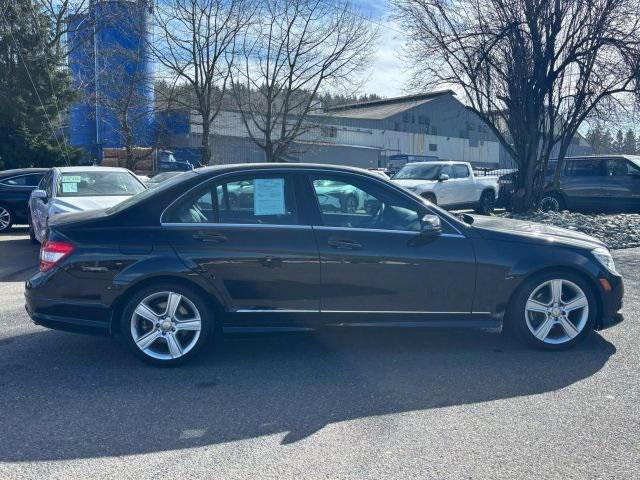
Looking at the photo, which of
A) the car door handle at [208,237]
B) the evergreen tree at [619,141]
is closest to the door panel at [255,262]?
the car door handle at [208,237]

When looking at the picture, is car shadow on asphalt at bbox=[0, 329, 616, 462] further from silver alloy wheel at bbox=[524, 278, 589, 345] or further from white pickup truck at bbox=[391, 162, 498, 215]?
white pickup truck at bbox=[391, 162, 498, 215]

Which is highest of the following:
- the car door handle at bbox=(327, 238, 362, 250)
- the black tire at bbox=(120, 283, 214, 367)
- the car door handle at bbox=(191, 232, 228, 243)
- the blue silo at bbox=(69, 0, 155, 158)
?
the blue silo at bbox=(69, 0, 155, 158)

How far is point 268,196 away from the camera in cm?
531

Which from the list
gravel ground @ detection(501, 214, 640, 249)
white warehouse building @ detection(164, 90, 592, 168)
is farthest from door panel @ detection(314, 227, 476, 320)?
white warehouse building @ detection(164, 90, 592, 168)

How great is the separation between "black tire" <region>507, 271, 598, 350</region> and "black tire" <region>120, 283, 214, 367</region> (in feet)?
8.32

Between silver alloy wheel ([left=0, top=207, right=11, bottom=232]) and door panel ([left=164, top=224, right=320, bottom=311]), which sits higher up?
door panel ([left=164, top=224, right=320, bottom=311])

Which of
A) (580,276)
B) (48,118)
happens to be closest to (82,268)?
(580,276)

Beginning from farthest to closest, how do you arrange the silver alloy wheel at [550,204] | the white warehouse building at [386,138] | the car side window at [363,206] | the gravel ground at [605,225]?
the white warehouse building at [386,138], the silver alloy wheel at [550,204], the gravel ground at [605,225], the car side window at [363,206]

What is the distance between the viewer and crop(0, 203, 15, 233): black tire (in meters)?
14.8

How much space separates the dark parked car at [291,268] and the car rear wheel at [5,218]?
1061 centimetres

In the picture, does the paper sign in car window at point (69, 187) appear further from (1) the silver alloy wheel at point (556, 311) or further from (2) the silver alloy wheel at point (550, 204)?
(2) the silver alloy wheel at point (550, 204)

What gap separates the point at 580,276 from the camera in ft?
18.2

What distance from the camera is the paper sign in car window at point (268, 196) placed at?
528cm

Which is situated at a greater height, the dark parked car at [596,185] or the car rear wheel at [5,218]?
the dark parked car at [596,185]
